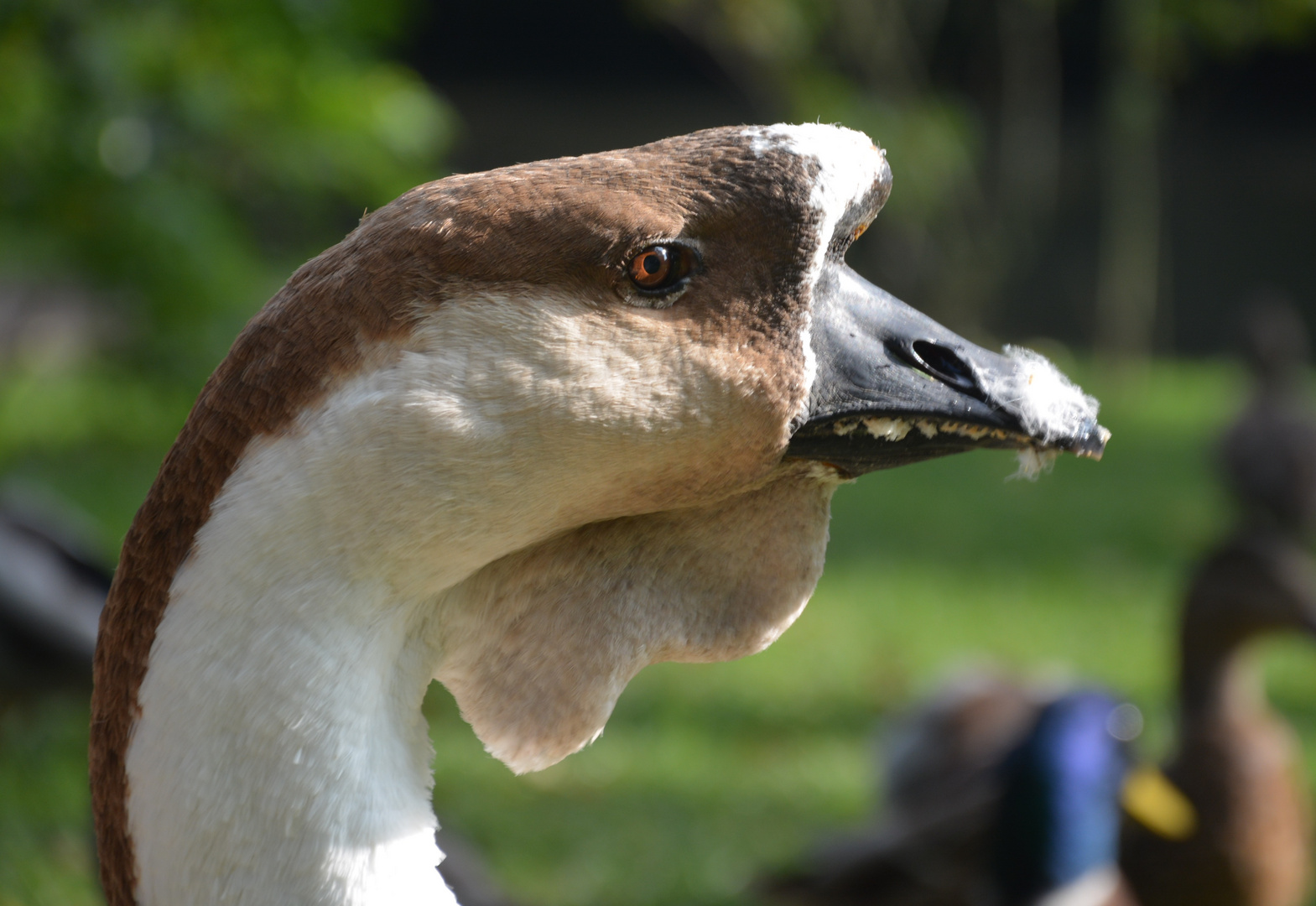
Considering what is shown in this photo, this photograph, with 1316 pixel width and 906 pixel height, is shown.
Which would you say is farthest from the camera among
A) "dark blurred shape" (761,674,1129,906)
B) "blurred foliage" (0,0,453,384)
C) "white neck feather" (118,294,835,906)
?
"blurred foliage" (0,0,453,384)

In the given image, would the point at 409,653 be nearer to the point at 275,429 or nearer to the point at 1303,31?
the point at 275,429

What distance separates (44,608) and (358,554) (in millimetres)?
3223

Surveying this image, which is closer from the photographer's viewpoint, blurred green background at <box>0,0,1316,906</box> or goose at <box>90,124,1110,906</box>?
goose at <box>90,124,1110,906</box>

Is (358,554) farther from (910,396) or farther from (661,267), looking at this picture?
(910,396)

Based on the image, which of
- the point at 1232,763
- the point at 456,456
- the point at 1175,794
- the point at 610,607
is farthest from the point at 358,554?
the point at 1232,763

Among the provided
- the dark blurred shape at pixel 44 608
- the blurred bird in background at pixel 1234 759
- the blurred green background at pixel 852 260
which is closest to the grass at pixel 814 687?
the blurred green background at pixel 852 260

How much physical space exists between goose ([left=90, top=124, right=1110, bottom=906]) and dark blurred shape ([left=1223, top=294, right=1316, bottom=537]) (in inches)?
211

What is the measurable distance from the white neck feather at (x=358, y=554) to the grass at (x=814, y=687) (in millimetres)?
2391

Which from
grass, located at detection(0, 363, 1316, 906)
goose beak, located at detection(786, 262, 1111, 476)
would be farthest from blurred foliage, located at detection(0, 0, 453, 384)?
goose beak, located at detection(786, 262, 1111, 476)

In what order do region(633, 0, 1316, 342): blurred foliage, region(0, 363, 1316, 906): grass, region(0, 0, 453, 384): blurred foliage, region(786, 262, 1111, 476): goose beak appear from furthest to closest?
region(633, 0, 1316, 342): blurred foliage
region(0, 363, 1316, 906): grass
region(0, 0, 453, 384): blurred foliage
region(786, 262, 1111, 476): goose beak

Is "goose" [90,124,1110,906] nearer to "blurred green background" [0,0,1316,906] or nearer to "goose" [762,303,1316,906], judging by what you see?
"goose" [762,303,1316,906]

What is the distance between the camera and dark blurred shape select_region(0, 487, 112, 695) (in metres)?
3.78

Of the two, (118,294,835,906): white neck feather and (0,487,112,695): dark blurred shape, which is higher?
(0,487,112,695): dark blurred shape

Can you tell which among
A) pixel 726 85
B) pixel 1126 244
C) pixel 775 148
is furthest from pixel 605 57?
pixel 775 148
